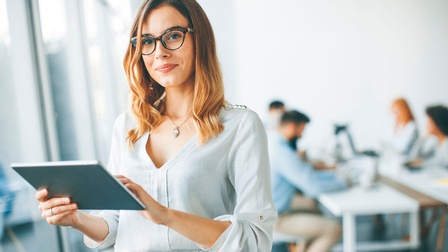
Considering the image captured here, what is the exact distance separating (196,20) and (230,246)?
2.00 feet

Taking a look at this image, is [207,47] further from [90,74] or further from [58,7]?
[90,74]

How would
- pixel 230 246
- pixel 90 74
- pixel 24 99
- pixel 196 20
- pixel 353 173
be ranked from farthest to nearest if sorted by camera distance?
pixel 353 173, pixel 90 74, pixel 24 99, pixel 196 20, pixel 230 246

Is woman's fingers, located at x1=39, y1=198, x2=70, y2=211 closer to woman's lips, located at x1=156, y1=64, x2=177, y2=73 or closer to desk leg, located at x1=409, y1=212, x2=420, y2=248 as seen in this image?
woman's lips, located at x1=156, y1=64, x2=177, y2=73

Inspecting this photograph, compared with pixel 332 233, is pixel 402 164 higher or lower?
higher

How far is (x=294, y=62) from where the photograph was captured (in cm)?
382

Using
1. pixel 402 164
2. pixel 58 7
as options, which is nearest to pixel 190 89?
pixel 58 7

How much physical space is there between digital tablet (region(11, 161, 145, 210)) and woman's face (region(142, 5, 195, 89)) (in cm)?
34

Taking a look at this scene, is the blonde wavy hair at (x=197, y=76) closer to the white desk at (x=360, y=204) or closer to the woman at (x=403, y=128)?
the white desk at (x=360, y=204)

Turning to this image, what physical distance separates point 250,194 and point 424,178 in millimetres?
2574

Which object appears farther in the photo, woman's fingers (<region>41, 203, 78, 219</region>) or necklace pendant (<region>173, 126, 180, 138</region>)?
necklace pendant (<region>173, 126, 180, 138</region>)

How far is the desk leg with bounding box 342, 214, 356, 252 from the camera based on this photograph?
9.00 feet

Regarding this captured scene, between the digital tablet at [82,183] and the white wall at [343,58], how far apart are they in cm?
270

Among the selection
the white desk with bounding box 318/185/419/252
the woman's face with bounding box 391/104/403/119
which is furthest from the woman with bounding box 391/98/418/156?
the white desk with bounding box 318/185/419/252

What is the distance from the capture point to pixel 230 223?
1.03m
